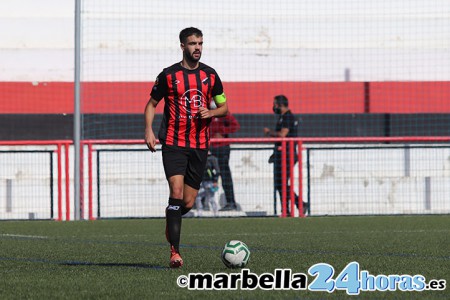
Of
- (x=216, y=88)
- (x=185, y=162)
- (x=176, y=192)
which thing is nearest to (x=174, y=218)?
(x=176, y=192)

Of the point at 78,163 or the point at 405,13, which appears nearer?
the point at 78,163

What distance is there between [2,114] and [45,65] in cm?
157

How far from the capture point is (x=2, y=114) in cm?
1897

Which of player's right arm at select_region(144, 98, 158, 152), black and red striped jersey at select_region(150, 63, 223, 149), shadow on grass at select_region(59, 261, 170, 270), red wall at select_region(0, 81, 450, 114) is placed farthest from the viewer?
red wall at select_region(0, 81, 450, 114)

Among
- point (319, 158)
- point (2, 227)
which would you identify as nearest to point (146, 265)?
point (2, 227)

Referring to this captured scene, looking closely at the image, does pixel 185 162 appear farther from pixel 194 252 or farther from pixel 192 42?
pixel 194 252

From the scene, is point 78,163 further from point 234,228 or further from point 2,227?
point 234,228

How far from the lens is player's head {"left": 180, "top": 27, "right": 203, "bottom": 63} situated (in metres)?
8.16

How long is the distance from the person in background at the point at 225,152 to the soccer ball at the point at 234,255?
28.5 feet

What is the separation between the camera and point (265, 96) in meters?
19.7

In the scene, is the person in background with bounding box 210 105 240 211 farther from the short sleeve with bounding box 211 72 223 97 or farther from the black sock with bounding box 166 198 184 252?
the black sock with bounding box 166 198 184 252

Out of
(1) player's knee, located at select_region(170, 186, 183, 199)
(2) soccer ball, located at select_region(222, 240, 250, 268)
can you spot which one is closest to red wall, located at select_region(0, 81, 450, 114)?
(1) player's knee, located at select_region(170, 186, 183, 199)

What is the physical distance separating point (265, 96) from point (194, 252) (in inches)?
418

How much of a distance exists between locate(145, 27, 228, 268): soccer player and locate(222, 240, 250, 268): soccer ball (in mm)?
669
